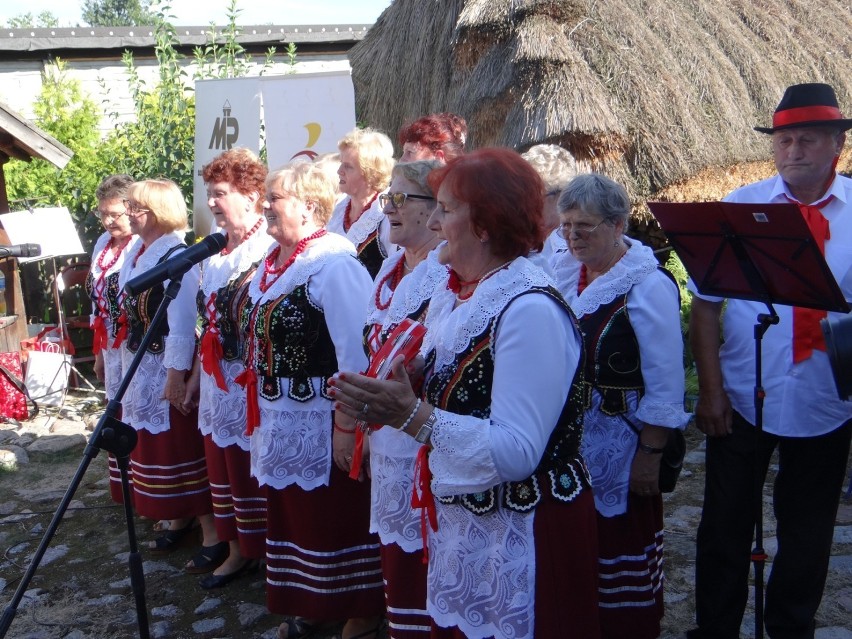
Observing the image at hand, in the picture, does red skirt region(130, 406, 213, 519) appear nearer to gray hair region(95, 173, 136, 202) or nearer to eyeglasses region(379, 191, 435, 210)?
gray hair region(95, 173, 136, 202)

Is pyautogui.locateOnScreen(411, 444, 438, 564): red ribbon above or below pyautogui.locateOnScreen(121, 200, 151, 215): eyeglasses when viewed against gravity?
below

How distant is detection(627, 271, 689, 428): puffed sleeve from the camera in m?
3.04

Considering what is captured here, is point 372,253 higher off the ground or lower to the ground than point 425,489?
higher

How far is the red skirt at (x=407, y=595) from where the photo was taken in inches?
118

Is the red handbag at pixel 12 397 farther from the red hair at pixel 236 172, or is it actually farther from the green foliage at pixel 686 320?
the green foliage at pixel 686 320

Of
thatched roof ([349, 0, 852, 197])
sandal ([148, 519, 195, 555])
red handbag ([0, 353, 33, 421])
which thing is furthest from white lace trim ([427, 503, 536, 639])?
red handbag ([0, 353, 33, 421])

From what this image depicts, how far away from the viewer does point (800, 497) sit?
3.21m

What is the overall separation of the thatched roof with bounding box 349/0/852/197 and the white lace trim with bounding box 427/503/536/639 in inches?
187

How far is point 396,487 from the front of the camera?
295 centimetres

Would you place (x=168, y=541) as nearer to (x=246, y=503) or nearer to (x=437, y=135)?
(x=246, y=503)

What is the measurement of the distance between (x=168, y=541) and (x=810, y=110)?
12.5ft

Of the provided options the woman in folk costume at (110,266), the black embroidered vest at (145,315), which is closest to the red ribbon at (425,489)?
the black embroidered vest at (145,315)

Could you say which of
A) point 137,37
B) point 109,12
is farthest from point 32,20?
point 137,37

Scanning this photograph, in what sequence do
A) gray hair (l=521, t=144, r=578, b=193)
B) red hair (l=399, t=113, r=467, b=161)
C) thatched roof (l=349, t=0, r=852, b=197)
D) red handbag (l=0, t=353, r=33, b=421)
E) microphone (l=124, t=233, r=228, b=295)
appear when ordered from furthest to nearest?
red handbag (l=0, t=353, r=33, b=421)
thatched roof (l=349, t=0, r=852, b=197)
red hair (l=399, t=113, r=467, b=161)
gray hair (l=521, t=144, r=578, b=193)
microphone (l=124, t=233, r=228, b=295)
